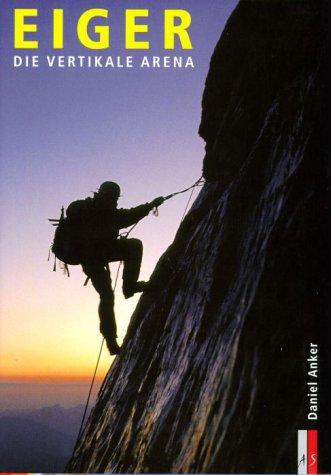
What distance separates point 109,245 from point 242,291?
2.32 m

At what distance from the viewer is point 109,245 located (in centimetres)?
606

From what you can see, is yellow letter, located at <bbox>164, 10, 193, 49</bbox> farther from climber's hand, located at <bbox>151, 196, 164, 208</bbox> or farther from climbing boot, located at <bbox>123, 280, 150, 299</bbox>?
climbing boot, located at <bbox>123, 280, 150, 299</bbox>

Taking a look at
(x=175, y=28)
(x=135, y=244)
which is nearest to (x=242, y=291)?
(x=135, y=244)

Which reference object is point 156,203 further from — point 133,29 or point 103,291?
point 133,29

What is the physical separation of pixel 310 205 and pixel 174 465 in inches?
86.2


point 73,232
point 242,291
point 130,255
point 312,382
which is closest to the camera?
point 312,382

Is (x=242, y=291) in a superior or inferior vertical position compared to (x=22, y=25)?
inferior

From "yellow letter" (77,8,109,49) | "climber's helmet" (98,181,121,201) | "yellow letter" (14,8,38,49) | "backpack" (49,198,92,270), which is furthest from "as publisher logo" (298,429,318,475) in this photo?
"yellow letter" (14,8,38,49)

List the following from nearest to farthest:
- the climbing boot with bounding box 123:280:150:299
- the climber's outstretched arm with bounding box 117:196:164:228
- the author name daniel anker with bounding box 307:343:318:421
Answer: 1. the author name daniel anker with bounding box 307:343:318:421
2. the climber's outstretched arm with bounding box 117:196:164:228
3. the climbing boot with bounding box 123:280:150:299

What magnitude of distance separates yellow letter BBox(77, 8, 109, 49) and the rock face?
Result: 1610 millimetres

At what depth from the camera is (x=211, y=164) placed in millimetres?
7387

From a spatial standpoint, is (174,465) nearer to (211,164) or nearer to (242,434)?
(242,434)

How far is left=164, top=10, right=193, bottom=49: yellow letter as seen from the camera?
5.99m

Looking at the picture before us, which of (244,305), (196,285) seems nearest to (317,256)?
(244,305)
